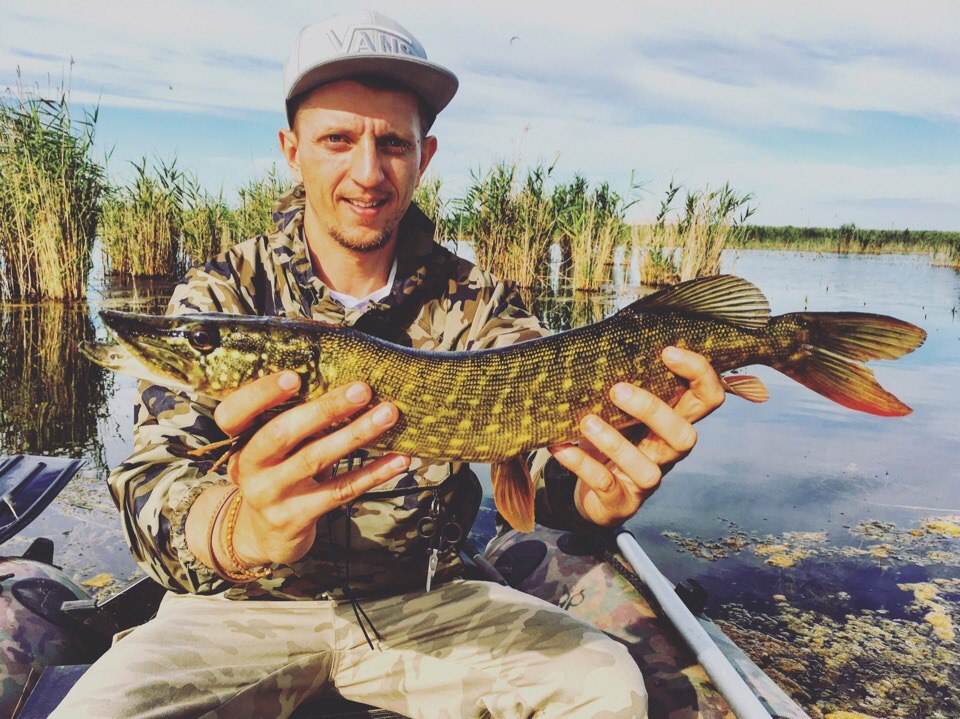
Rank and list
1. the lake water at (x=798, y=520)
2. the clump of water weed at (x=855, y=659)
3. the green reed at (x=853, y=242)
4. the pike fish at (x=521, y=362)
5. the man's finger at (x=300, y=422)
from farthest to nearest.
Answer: the green reed at (x=853, y=242)
the lake water at (x=798, y=520)
the clump of water weed at (x=855, y=659)
the pike fish at (x=521, y=362)
the man's finger at (x=300, y=422)

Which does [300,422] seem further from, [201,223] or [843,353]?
[201,223]

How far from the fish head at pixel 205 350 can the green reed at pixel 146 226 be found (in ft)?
40.5

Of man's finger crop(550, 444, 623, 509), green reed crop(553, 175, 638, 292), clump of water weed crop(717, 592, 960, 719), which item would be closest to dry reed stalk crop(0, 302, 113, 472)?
man's finger crop(550, 444, 623, 509)

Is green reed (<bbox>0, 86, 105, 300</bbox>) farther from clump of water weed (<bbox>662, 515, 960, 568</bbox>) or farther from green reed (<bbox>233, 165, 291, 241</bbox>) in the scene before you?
clump of water weed (<bbox>662, 515, 960, 568</bbox>)

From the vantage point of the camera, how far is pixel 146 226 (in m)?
13.1

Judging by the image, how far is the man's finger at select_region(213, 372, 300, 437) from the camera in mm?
1498

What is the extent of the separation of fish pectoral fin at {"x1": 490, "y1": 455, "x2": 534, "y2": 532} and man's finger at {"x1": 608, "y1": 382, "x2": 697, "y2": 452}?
0.34 m

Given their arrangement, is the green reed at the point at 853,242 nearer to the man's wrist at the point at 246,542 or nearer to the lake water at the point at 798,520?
the lake water at the point at 798,520

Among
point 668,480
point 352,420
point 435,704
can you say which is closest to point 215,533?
point 352,420

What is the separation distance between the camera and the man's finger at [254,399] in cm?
150

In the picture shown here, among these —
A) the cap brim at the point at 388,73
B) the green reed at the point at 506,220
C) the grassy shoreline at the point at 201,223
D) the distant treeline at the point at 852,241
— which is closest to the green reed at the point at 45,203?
the grassy shoreline at the point at 201,223

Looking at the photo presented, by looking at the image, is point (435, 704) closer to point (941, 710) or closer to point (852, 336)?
point (852, 336)

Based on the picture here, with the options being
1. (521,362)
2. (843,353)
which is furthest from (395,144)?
(843,353)

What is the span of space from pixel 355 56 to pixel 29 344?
309 inches
